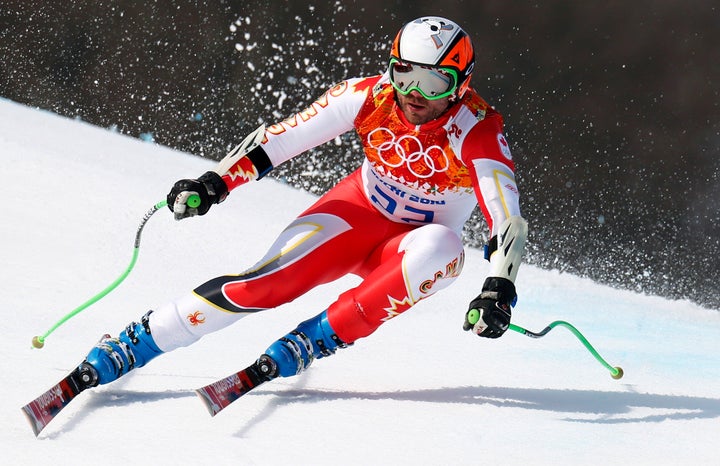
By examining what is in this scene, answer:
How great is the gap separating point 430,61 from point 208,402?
51.9 inches

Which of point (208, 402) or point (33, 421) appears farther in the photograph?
point (208, 402)

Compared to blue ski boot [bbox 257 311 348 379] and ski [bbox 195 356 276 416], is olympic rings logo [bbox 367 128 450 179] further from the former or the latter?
ski [bbox 195 356 276 416]

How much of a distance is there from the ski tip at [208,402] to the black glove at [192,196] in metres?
0.60

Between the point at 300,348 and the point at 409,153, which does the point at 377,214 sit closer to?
the point at 409,153

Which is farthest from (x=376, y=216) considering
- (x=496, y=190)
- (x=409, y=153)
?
(x=496, y=190)

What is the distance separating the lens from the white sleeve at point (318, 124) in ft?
11.7

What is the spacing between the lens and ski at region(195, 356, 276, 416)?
10.3 feet

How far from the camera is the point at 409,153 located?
11.5ft

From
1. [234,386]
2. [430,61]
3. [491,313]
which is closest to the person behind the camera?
[491,313]

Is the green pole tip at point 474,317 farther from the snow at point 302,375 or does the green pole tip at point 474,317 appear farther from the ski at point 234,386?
the ski at point 234,386

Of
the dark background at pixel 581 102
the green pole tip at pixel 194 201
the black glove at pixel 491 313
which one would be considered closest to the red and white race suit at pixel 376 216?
the green pole tip at pixel 194 201

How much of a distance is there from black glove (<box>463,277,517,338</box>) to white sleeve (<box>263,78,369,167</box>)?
872 millimetres

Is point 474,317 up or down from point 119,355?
down

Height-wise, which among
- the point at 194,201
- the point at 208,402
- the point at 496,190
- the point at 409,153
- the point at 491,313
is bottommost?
the point at 491,313
